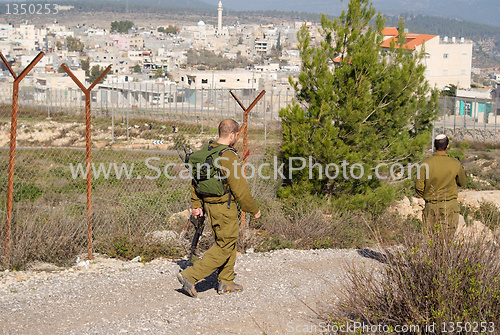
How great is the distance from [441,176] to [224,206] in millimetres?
2289

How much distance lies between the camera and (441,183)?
17.7 feet

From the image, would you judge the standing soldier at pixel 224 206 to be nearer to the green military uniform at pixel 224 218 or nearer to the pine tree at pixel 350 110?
the green military uniform at pixel 224 218

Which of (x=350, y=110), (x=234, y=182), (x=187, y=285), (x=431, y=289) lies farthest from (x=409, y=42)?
(x=431, y=289)

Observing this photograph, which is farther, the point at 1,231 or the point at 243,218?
the point at 243,218

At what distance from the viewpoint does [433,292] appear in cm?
347

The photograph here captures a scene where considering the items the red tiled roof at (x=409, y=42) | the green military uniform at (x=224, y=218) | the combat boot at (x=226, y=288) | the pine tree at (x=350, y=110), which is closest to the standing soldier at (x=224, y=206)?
the green military uniform at (x=224, y=218)

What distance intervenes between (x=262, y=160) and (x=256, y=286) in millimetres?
4307

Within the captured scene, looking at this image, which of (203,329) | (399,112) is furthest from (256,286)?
(399,112)

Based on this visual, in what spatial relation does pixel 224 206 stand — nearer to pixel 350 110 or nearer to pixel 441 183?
pixel 441 183

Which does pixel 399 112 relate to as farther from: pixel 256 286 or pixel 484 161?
pixel 484 161

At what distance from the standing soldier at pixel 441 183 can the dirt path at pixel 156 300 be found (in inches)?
36.9

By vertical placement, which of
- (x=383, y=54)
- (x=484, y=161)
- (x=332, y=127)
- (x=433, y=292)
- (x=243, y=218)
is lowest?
(x=484, y=161)

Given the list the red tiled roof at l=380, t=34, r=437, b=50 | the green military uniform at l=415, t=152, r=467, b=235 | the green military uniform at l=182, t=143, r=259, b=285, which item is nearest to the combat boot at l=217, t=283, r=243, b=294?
the green military uniform at l=182, t=143, r=259, b=285

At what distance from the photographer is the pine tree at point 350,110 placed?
7625mm
